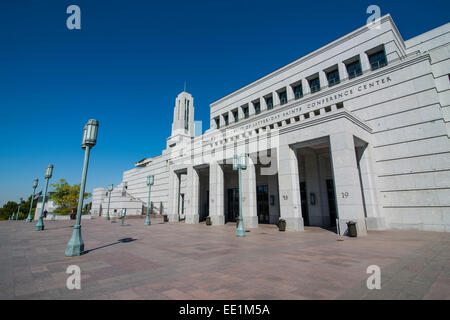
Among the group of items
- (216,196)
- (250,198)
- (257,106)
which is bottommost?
(250,198)

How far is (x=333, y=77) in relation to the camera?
24.1m

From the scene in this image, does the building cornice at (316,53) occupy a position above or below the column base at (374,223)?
above

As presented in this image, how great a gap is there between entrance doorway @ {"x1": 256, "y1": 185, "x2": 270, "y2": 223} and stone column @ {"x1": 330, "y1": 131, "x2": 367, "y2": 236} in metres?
11.7

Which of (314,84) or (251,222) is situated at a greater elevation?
(314,84)

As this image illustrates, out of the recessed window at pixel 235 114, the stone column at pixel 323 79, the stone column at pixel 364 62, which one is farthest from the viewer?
the recessed window at pixel 235 114

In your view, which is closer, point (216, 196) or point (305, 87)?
point (216, 196)

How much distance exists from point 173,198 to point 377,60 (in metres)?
28.3

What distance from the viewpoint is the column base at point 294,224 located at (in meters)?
16.3

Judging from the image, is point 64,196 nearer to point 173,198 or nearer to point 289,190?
point 173,198

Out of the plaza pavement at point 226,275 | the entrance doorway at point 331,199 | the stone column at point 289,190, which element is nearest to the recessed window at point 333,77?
the entrance doorway at point 331,199

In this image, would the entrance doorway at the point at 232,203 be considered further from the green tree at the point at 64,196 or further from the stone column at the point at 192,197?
the green tree at the point at 64,196

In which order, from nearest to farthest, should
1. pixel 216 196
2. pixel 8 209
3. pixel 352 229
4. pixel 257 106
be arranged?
pixel 352 229 → pixel 216 196 → pixel 257 106 → pixel 8 209

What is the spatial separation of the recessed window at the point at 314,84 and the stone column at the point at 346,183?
11.9 m

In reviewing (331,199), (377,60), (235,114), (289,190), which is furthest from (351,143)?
(235,114)
